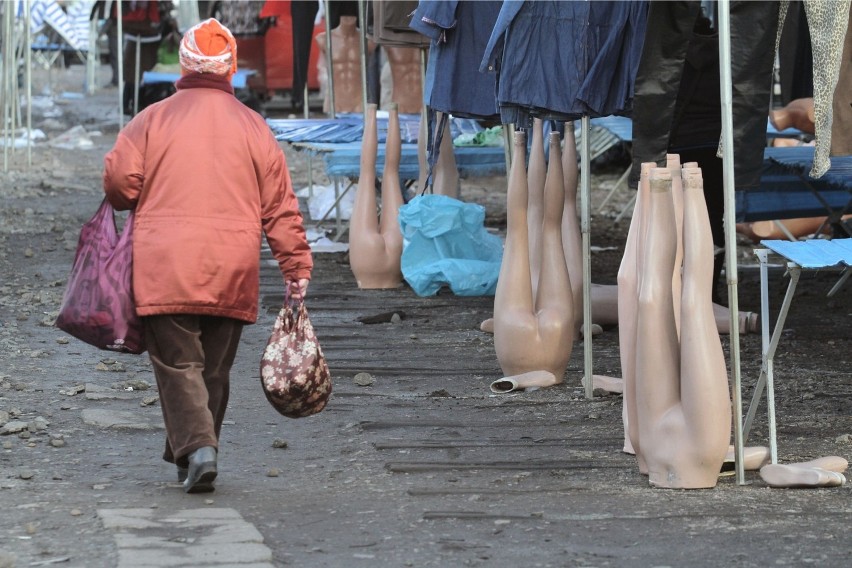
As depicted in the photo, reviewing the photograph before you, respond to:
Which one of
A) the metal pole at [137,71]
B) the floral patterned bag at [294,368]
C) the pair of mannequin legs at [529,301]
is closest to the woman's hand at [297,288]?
the floral patterned bag at [294,368]

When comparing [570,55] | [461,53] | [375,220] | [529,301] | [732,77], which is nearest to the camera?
[732,77]

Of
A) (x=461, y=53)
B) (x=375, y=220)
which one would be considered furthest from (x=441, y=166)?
(x=461, y=53)

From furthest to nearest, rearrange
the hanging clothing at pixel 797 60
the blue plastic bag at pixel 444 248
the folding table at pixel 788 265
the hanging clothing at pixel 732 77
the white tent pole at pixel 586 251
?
1. the blue plastic bag at pixel 444 248
2. the hanging clothing at pixel 797 60
3. the white tent pole at pixel 586 251
4. the hanging clothing at pixel 732 77
5. the folding table at pixel 788 265

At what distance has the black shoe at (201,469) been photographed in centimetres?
448

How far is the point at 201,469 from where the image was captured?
4.48m

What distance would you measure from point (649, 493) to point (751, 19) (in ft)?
6.01

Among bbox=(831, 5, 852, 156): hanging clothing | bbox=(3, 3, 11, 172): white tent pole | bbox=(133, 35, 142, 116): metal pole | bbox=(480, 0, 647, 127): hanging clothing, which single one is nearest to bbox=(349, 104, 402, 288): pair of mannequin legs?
bbox=(480, 0, 647, 127): hanging clothing

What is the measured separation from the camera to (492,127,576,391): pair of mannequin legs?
6227mm

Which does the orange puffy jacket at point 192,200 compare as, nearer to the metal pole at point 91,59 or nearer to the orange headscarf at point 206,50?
the orange headscarf at point 206,50

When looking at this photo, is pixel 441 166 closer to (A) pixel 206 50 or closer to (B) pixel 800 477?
(A) pixel 206 50

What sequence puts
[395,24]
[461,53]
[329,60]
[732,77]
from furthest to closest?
1. [329,60]
2. [395,24]
3. [461,53]
4. [732,77]

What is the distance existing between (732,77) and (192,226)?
2.09 meters

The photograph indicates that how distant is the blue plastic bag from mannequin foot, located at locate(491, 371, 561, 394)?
2651 mm

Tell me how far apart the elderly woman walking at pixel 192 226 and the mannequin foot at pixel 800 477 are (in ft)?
5.97
